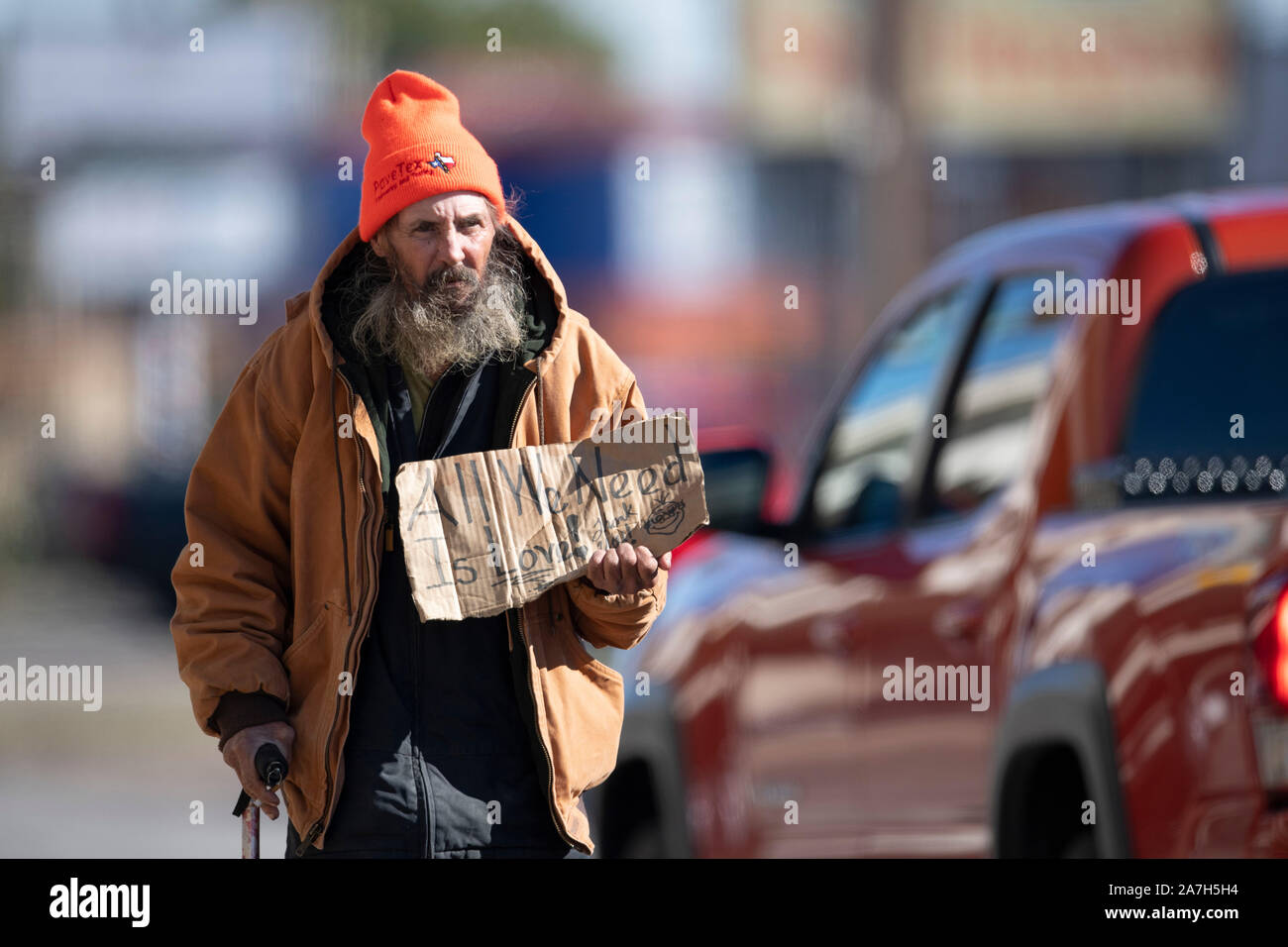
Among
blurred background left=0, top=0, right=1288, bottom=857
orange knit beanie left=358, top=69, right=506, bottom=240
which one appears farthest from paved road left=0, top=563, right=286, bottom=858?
orange knit beanie left=358, top=69, right=506, bottom=240

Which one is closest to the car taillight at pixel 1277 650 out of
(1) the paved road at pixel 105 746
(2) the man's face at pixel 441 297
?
(2) the man's face at pixel 441 297

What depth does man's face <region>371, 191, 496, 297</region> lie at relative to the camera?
325cm

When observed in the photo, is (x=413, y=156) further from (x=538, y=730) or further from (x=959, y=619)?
(x=959, y=619)

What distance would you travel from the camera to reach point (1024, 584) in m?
4.14

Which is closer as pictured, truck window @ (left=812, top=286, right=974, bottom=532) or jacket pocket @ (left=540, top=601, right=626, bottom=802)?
jacket pocket @ (left=540, top=601, right=626, bottom=802)

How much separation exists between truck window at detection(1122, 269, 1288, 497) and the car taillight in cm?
60

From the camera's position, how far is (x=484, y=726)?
3.17 m

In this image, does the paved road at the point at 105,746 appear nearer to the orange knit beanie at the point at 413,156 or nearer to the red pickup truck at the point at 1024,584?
the red pickup truck at the point at 1024,584

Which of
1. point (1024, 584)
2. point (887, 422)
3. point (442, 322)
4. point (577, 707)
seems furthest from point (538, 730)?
point (887, 422)

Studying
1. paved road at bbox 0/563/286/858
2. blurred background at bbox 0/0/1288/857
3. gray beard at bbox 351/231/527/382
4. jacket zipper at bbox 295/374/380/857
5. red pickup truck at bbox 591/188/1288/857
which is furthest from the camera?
blurred background at bbox 0/0/1288/857

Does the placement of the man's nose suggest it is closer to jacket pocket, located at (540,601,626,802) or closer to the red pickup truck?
jacket pocket, located at (540,601,626,802)
